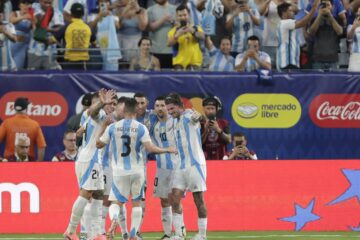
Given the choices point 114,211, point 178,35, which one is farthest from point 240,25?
point 114,211

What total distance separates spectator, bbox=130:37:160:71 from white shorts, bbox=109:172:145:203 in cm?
593

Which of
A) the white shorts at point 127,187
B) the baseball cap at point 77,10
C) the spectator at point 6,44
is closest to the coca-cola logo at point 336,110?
the baseball cap at point 77,10

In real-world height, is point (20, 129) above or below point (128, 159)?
above

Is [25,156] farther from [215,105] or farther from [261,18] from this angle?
[261,18]

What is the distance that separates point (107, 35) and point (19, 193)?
451 cm

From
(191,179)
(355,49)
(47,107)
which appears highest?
(355,49)

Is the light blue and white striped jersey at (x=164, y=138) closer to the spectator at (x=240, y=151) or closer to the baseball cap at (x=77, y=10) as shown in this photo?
the spectator at (x=240, y=151)

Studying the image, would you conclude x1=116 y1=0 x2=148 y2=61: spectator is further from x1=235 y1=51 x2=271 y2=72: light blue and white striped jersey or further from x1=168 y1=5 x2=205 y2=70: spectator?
x1=235 y1=51 x2=271 y2=72: light blue and white striped jersey

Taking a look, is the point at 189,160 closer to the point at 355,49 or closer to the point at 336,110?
the point at 336,110

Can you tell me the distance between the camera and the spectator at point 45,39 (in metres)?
22.0

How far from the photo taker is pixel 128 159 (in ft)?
53.6

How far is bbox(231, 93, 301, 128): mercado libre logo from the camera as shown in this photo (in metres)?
22.2

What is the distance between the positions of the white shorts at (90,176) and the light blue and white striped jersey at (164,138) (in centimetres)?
153

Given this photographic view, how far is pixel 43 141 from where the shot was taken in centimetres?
2097
